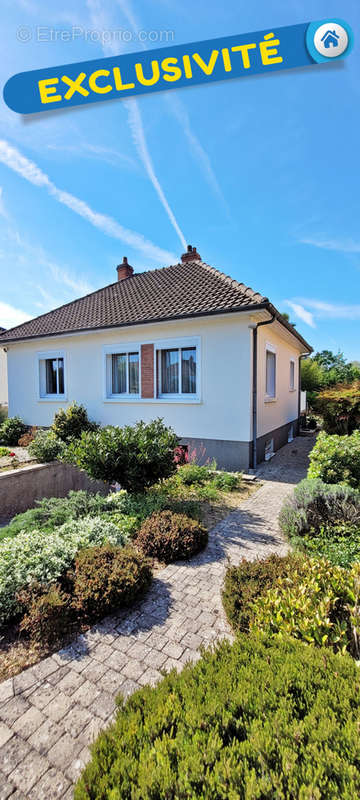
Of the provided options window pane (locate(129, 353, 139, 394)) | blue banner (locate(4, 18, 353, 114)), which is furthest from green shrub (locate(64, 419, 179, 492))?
blue banner (locate(4, 18, 353, 114))

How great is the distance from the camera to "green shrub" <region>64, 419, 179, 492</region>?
537cm

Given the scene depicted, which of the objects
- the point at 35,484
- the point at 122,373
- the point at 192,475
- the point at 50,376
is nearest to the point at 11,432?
the point at 50,376

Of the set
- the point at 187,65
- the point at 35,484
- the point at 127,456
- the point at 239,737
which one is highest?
the point at 187,65

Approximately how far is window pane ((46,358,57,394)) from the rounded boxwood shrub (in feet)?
30.9

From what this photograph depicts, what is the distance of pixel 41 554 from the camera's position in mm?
3277

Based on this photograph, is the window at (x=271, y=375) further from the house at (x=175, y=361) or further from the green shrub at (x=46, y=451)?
the green shrub at (x=46, y=451)

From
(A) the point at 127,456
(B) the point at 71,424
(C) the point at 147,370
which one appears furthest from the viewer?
(B) the point at 71,424

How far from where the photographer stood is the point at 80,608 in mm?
2801

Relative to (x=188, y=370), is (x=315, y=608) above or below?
below

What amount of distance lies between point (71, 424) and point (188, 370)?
416cm

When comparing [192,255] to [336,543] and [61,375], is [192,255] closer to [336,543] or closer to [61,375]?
[61,375]

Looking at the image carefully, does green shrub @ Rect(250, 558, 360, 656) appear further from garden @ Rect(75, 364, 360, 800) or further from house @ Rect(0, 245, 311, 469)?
house @ Rect(0, 245, 311, 469)

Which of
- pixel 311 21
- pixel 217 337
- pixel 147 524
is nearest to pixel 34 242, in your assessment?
pixel 217 337

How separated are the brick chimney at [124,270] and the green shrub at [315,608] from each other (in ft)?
47.1
